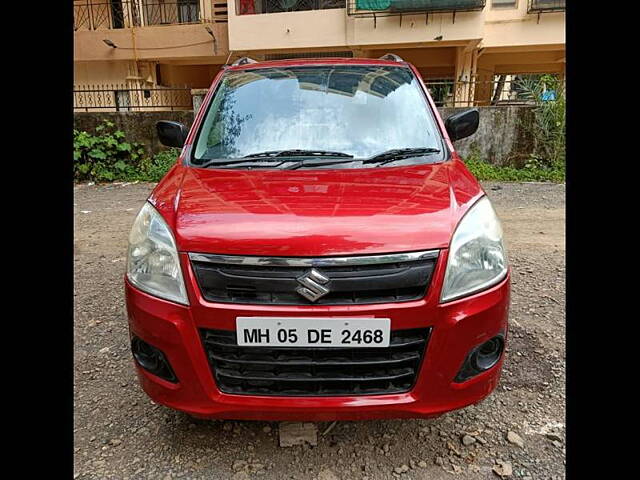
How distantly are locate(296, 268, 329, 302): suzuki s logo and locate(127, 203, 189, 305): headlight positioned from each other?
17.2 inches

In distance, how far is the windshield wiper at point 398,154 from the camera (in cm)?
239

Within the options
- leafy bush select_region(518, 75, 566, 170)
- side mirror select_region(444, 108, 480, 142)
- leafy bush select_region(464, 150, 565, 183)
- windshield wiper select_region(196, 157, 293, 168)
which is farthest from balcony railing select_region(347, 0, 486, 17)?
windshield wiper select_region(196, 157, 293, 168)

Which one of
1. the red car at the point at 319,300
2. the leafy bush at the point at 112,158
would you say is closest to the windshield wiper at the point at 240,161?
the red car at the point at 319,300

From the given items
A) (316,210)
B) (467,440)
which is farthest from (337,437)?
(316,210)

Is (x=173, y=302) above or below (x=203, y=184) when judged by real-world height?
below

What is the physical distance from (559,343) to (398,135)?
1.64 meters

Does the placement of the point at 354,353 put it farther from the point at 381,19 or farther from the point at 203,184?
the point at 381,19

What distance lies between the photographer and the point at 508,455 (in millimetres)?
2080

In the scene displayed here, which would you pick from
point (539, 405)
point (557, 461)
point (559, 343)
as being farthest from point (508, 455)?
point (559, 343)

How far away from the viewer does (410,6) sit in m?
10.3

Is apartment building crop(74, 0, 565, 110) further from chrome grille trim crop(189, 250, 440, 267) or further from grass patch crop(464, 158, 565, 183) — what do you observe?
chrome grille trim crop(189, 250, 440, 267)

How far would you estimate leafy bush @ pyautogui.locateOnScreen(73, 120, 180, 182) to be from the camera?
8.30 m

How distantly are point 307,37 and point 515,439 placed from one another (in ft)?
35.1

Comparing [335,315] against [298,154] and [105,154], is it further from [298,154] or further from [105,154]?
[105,154]
